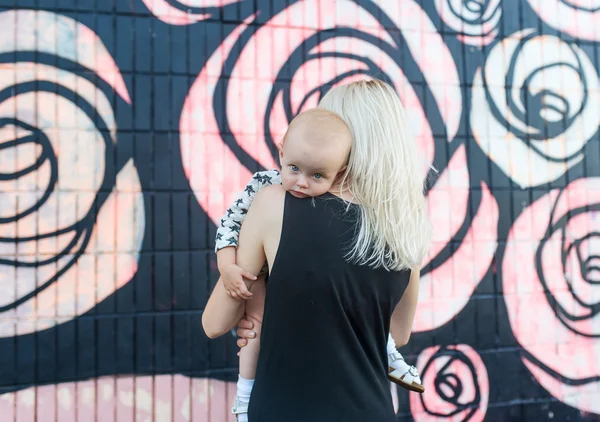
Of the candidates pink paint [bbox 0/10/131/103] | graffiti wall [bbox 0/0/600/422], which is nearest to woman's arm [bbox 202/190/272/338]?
graffiti wall [bbox 0/0/600/422]

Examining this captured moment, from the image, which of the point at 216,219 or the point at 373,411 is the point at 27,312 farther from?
the point at 373,411

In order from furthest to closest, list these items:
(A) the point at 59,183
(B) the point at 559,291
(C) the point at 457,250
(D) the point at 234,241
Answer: (B) the point at 559,291 → (C) the point at 457,250 → (A) the point at 59,183 → (D) the point at 234,241

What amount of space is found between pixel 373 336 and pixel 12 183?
2286 mm

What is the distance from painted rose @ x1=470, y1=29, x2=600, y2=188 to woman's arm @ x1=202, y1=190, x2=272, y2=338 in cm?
250

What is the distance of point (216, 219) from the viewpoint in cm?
308

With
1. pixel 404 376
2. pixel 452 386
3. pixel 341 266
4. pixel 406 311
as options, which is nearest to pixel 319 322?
pixel 341 266

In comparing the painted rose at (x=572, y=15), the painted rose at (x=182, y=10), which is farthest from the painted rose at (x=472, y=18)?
the painted rose at (x=182, y=10)

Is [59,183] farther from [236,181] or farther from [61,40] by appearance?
[236,181]

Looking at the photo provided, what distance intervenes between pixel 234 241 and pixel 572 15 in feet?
10.7

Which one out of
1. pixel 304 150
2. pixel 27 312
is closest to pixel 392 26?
pixel 304 150

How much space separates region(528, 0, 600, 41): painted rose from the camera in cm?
363

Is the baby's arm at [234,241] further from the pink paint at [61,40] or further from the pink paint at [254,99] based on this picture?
the pink paint at [61,40]

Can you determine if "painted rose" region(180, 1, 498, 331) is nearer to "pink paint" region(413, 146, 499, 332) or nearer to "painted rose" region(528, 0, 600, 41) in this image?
"pink paint" region(413, 146, 499, 332)

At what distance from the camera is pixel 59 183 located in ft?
9.55
